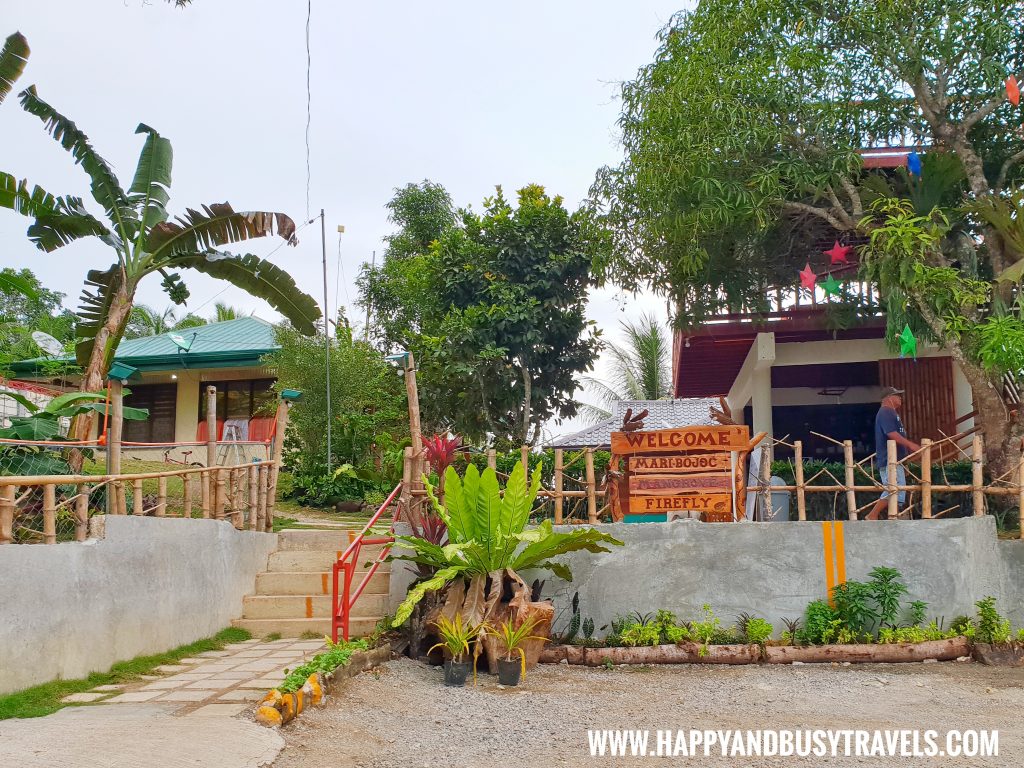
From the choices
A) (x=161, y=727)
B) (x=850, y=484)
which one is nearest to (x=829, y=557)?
(x=850, y=484)

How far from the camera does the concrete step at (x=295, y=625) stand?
8.62m

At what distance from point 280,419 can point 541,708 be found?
18.9ft

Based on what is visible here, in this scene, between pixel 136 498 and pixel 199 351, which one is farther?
pixel 199 351

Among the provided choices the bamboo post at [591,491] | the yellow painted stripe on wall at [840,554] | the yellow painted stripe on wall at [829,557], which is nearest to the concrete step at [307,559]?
the bamboo post at [591,491]

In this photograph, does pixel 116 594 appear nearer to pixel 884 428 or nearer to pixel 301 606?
pixel 301 606

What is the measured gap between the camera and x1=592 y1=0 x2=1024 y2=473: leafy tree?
1033 cm

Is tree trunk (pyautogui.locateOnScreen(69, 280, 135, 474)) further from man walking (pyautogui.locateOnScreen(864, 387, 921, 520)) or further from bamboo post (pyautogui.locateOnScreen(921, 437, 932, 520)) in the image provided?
bamboo post (pyautogui.locateOnScreen(921, 437, 932, 520))

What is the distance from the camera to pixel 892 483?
28.7 feet

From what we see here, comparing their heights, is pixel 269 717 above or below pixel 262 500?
below

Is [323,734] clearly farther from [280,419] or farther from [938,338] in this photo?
[938,338]

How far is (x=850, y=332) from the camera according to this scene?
1459 centimetres

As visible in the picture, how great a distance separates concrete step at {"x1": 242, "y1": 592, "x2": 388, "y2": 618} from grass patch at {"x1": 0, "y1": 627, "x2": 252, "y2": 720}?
1.31 feet

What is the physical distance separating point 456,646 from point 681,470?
2860 millimetres

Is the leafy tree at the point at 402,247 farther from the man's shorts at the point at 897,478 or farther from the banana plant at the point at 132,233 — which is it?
the man's shorts at the point at 897,478
